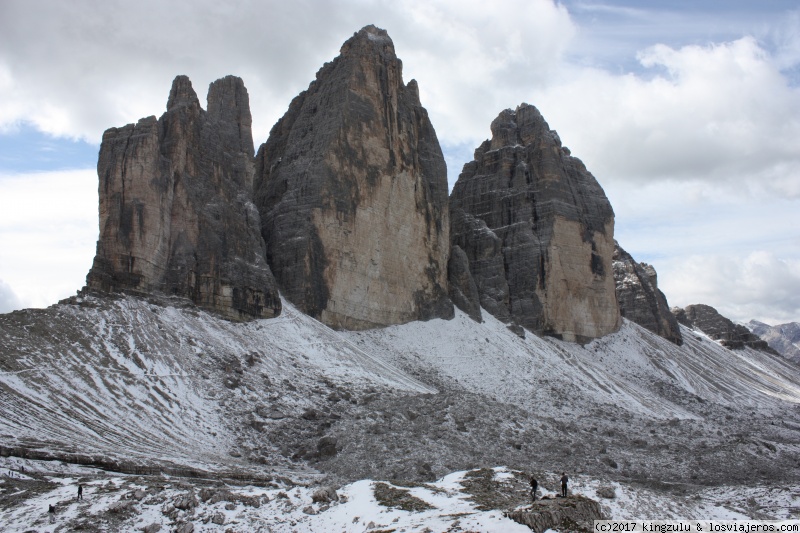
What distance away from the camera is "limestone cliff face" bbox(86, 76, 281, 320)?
4772 cm

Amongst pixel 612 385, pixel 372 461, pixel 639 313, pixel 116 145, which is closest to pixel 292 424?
pixel 372 461

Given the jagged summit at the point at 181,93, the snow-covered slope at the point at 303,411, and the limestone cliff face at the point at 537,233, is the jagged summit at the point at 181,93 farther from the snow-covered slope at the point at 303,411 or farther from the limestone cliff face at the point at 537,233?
the limestone cliff face at the point at 537,233

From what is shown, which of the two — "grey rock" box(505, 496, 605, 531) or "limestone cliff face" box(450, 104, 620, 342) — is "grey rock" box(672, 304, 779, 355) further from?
"grey rock" box(505, 496, 605, 531)

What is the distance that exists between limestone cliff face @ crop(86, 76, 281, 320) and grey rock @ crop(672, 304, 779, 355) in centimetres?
7491

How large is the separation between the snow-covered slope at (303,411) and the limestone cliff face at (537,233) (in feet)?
60.5

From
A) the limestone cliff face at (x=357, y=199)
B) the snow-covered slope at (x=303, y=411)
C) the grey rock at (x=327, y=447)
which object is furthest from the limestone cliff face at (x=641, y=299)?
the grey rock at (x=327, y=447)

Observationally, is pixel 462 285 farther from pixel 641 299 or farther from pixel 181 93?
Answer: pixel 641 299

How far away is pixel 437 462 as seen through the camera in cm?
3391

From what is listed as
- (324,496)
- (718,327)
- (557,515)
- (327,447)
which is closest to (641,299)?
(718,327)

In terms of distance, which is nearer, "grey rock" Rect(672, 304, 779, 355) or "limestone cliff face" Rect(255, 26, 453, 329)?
"limestone cliff face" Rect(255, 26, 453, 329)

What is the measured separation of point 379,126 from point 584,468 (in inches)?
1483

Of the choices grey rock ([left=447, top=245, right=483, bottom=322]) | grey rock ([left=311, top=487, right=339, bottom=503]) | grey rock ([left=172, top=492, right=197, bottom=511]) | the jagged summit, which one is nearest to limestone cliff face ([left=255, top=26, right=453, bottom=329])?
grey rock ([left=447, top=245, right=483, bottom=322])

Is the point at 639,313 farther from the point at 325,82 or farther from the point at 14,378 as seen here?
the point at 14,378

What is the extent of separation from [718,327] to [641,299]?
2722cm
